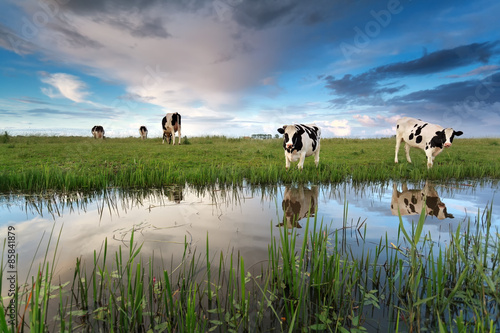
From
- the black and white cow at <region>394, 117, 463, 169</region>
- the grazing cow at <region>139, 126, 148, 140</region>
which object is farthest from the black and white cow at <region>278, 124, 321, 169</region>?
the grazing cow at <region>139, 126, 148, 140</region>

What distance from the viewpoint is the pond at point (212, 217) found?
3.12m

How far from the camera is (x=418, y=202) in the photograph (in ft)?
17.9

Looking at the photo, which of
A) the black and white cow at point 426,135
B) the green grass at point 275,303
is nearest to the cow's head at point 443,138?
the black and white cow at point 426,135

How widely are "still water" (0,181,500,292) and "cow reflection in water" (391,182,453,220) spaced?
0.02 meters

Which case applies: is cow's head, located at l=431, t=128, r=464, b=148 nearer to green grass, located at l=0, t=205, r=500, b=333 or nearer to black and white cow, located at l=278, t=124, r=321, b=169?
black and white cow, located at l=278, t=124, r=321, b=169

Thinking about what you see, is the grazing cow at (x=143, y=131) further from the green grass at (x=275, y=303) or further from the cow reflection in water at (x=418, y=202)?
the green grass at (x=275, y=303)

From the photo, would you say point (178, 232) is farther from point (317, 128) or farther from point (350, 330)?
point (317, 128)

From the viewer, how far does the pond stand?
123 inches

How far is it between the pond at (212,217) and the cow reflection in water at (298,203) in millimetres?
19

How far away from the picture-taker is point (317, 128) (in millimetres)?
11266

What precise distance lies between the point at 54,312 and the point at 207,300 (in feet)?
3.84

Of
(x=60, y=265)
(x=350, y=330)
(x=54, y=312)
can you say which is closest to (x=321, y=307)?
(x=350, y=330)

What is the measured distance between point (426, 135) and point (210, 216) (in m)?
10.3

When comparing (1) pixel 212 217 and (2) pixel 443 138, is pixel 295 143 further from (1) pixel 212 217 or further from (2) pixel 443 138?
(2) pixel 443 138
